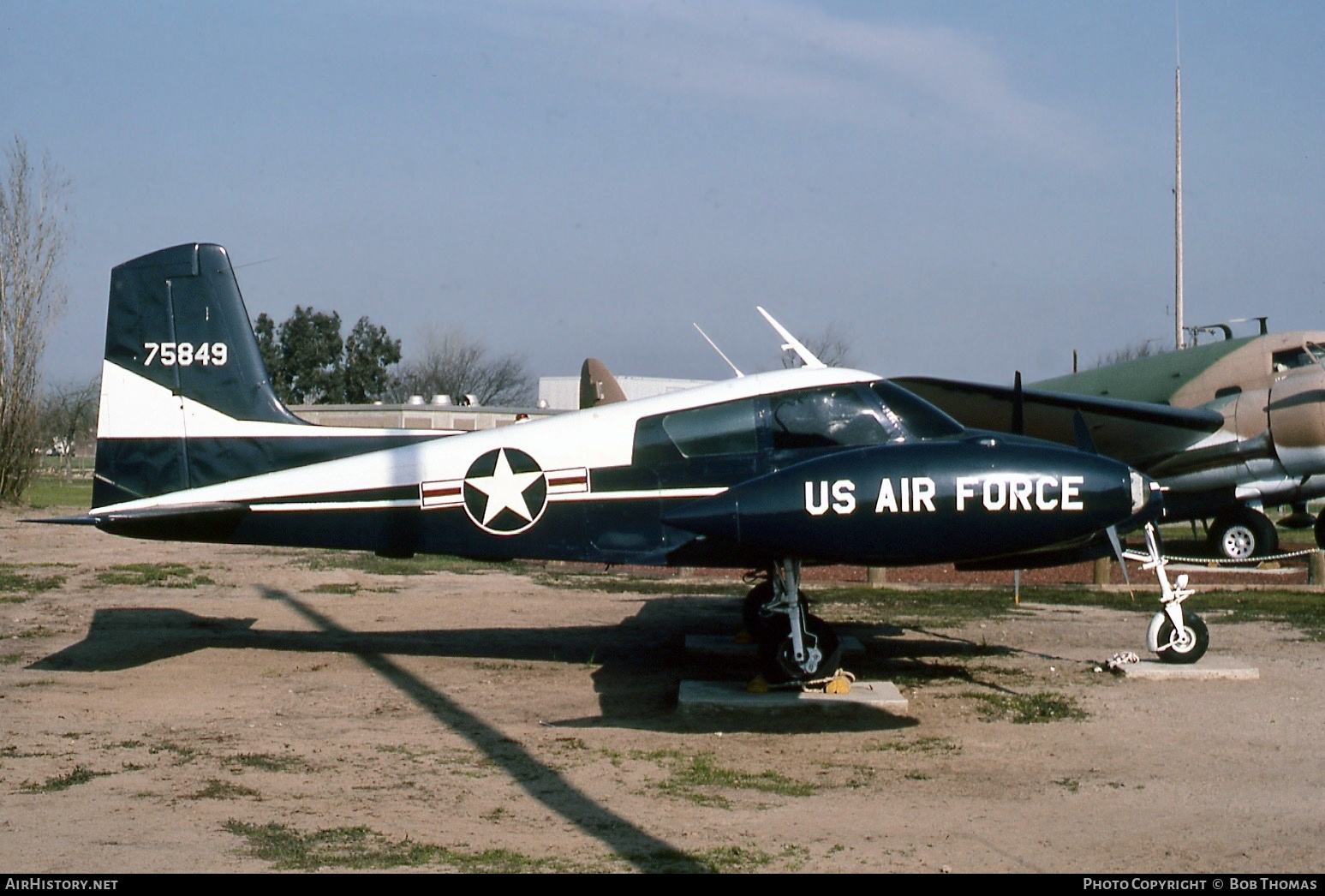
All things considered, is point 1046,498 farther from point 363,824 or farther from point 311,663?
point 311,663

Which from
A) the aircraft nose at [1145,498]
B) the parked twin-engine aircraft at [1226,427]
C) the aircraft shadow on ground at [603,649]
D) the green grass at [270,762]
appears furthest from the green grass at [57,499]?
the aircraft nose at [1145,498]

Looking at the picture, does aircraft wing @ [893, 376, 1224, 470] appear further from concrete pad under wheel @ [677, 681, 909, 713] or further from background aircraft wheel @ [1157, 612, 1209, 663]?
concrete pad under wheel @ [677, 681, 909, 713]

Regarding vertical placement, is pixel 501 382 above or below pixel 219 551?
above

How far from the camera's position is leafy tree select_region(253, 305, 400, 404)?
245ft

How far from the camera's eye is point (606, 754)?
295 inches

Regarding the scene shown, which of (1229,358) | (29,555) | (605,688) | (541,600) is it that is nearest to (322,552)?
(29,555)

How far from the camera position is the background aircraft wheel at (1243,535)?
66.3 feet

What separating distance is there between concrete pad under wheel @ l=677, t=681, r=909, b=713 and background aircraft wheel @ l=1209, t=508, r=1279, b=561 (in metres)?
13.7

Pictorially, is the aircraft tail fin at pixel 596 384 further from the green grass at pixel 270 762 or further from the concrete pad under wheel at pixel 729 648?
the green grass at pixel 270 762

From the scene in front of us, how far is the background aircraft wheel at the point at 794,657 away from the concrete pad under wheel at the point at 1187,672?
8.69 feet

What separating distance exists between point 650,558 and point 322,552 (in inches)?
610

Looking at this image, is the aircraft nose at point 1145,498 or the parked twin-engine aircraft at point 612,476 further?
the aircraft nose at point 1145,498

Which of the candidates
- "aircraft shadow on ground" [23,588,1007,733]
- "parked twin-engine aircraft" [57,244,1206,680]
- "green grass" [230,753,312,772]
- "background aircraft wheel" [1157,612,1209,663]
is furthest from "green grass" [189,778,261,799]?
"background aircraft wheel" [1157,612,1209,663]

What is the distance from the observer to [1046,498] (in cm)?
788
